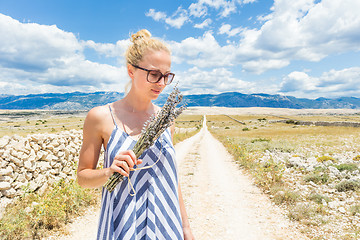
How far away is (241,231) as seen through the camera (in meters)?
5.92

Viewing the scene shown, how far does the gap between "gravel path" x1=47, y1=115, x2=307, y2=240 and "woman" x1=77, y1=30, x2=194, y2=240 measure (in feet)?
16.0

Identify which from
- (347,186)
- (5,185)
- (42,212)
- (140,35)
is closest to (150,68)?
(140,35)

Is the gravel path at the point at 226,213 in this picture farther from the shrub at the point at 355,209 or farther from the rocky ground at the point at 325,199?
the shrub at the point at 355,209

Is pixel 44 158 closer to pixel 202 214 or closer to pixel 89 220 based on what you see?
pixel 89 220

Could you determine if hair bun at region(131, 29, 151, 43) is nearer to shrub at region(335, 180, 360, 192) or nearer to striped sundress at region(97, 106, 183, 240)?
striped sundress at region(97, 106, 183, 240)

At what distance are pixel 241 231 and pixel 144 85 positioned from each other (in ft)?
19.3

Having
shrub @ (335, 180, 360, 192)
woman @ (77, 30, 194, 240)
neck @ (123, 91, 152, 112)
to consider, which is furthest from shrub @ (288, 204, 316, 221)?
neck @ (123, 91, 152, 112)

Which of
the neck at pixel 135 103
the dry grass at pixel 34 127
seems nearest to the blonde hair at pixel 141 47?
the neck at pixel 135 103

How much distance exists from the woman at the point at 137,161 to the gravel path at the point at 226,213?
4870 mm

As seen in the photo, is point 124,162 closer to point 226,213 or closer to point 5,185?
point 226,213

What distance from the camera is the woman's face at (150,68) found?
1.64 meters

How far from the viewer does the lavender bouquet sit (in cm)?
140

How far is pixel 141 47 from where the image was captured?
5.61 ft

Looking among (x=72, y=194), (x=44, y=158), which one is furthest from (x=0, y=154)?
(x=72, y=194)
